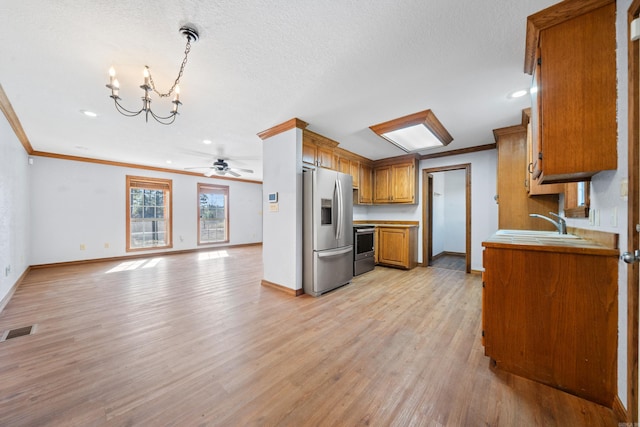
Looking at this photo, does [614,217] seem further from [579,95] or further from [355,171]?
[355,171]

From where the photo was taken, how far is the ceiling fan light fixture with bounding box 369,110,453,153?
9.96ft

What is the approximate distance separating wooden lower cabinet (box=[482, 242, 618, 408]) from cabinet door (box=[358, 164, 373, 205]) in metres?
3.52

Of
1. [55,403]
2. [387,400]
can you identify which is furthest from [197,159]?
[387,400]

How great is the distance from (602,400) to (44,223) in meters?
8.26

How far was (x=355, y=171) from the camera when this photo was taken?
4.92m

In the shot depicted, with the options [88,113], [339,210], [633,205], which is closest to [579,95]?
[633,205]

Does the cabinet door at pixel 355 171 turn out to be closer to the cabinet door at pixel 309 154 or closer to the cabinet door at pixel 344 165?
the cabinet door at pixel 344 165

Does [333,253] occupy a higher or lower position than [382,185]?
lower

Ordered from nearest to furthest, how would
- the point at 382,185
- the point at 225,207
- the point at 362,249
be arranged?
the point at 362,249
the point at 382,185
the point at 225,207

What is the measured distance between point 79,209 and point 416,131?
7.23m

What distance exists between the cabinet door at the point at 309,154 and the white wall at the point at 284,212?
16 centimetres

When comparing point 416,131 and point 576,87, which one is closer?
point 576,87

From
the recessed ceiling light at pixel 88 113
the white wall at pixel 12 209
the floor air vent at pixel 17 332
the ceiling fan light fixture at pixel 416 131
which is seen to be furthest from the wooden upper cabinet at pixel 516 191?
the white wall at pixel 12 209

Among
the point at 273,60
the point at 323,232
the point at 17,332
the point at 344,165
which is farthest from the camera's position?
the point at 344,165
